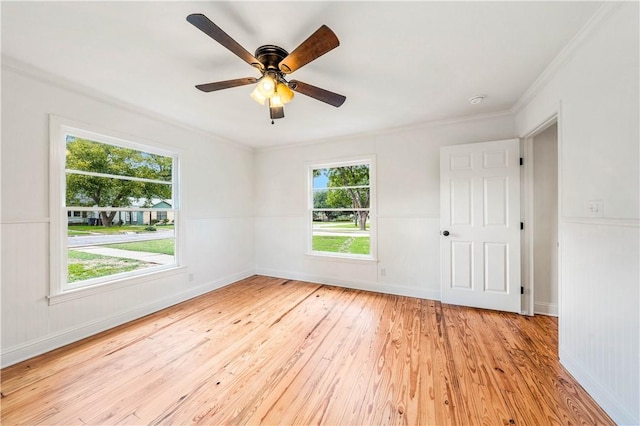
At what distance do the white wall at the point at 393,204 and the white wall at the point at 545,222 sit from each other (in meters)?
0.41

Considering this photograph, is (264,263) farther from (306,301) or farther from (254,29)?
(254,29)

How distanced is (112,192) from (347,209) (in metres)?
3.09

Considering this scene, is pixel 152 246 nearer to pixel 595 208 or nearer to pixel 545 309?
pixel 595 208

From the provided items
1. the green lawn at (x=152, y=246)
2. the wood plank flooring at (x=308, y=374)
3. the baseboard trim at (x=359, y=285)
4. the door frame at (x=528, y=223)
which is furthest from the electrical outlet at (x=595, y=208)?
the green lawn at (x=152, y=246)

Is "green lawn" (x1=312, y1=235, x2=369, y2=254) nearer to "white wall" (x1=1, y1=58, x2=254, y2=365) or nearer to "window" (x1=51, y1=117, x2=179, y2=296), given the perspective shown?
"white wall" (x1=1, y1=58, x2=254, y2=365)

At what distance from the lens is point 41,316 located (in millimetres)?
2139

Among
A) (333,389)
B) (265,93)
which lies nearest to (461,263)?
(333,389)

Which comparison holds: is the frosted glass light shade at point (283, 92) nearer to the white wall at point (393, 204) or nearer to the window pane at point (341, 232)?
the white wall at point (393, 204)

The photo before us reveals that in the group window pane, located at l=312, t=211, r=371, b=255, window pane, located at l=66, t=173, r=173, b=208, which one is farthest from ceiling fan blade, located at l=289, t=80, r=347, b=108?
window pane, located at l=66, t=173, r=173, b=208

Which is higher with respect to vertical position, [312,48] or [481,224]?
[312,48]

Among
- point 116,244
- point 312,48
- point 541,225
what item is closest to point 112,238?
point 116,244

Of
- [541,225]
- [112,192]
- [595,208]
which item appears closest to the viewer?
[595,208]

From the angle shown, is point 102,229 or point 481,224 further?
point 481,224

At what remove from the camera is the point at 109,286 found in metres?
2.59
